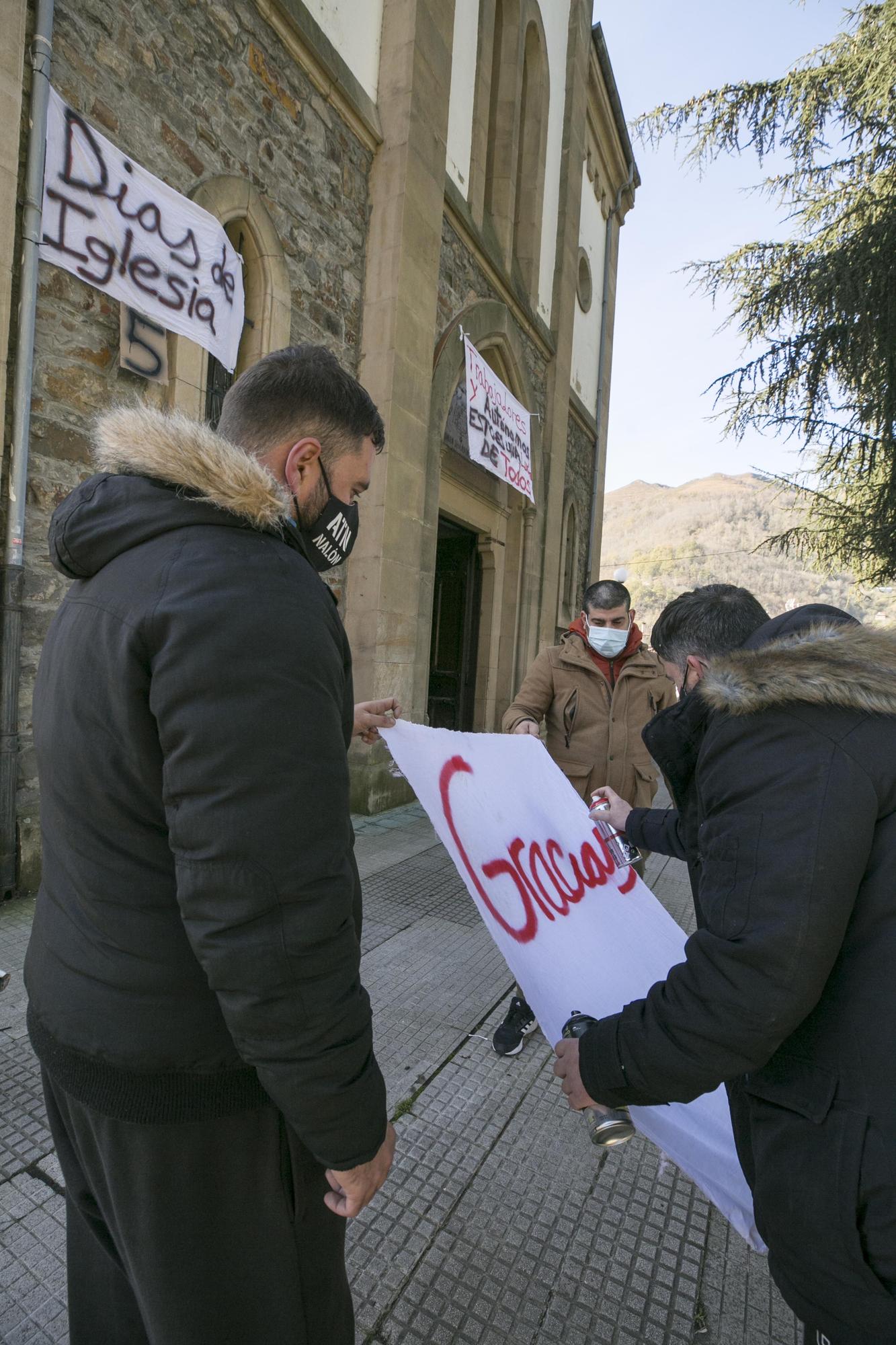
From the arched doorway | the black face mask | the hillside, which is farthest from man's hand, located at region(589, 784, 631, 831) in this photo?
the hillside

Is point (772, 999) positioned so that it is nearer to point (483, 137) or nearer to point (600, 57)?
point (483, 137)

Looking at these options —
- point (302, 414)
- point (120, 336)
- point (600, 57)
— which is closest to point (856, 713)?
point (302, 414)

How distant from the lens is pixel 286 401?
1.22m

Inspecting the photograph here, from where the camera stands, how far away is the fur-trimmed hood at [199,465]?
3.29 feet

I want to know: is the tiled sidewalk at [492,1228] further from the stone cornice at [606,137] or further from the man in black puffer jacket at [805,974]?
the stone cornice at [606,137]

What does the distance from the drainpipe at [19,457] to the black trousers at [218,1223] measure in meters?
3.04

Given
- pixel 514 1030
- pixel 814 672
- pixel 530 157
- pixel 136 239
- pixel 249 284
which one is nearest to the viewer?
pixel 814 672

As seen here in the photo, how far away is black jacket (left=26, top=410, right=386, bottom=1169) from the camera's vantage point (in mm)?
883

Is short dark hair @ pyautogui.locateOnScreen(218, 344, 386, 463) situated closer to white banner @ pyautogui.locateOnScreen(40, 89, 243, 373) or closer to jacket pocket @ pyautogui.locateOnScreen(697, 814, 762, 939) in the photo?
jacket pocket @ pyautogui.locateOnScreen(697, 814, 762, 939)

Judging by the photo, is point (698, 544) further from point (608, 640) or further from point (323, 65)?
point (608, 640)

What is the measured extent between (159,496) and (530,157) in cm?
1116

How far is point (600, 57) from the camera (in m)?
12.5

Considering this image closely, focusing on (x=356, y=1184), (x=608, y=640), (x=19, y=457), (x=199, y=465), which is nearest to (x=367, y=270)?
(x=19, y=457)

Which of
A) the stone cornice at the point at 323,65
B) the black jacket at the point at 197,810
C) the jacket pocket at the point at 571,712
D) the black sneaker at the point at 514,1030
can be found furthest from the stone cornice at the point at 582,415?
the black jacket at the point at 197,810
